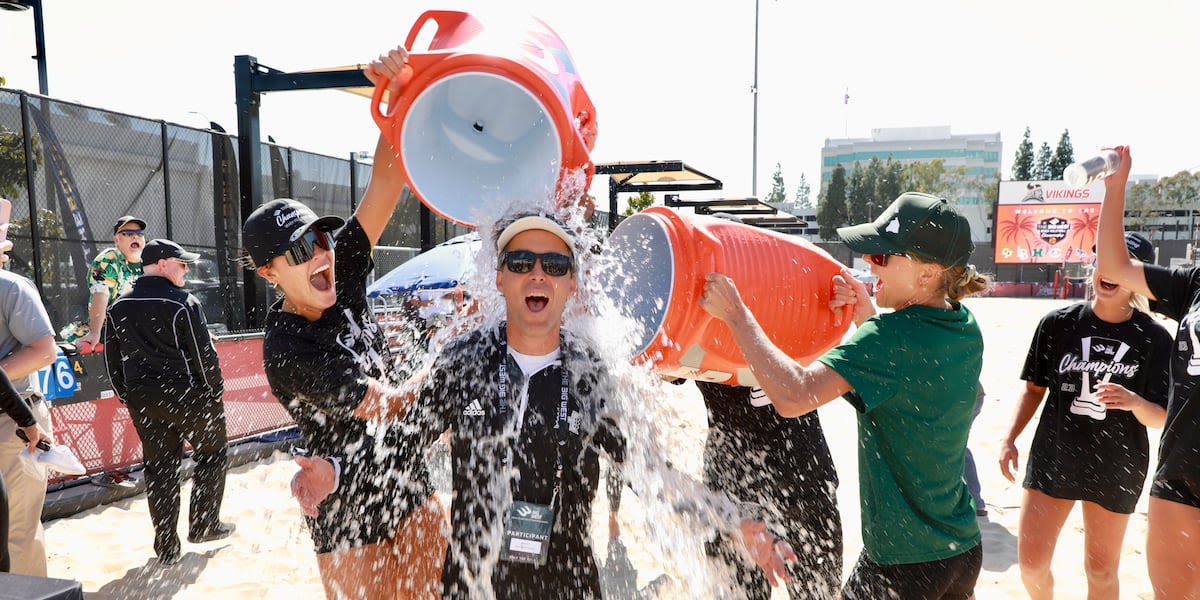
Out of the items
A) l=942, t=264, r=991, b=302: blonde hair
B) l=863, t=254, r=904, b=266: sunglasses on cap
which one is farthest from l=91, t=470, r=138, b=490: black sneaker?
l=942, t=264, r=991, b=302: blonde hair

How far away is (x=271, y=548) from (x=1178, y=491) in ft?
14.2

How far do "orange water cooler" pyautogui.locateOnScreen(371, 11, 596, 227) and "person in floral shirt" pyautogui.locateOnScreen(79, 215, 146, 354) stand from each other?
15.1ft

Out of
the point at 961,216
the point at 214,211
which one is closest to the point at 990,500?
the point at 961,216

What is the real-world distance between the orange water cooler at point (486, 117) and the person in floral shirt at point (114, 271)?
15.1 ft

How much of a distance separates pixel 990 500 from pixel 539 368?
443cm

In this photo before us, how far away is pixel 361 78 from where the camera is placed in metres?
6.00

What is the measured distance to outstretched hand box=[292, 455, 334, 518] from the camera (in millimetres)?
1746

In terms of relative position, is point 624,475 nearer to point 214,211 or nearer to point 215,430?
point 215,430

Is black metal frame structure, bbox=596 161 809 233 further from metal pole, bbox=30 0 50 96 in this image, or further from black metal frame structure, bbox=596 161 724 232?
metal pole, bbox=30 0 50 96

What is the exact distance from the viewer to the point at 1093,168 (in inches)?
104

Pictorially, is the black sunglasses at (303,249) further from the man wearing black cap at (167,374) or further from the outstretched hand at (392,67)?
the man wearing black cap at (167,374)

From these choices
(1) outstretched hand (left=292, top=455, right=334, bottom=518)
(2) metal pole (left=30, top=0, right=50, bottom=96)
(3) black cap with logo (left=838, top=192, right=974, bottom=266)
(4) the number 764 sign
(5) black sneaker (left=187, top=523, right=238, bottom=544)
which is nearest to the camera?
(1) outstretched hand (left=292, top=455, right=334, bottom=518)

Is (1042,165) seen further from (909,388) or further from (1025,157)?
(909,388)

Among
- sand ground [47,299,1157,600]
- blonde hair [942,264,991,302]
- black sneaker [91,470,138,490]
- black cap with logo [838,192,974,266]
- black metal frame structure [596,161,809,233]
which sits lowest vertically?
sand ground [47,299,1157,600]
